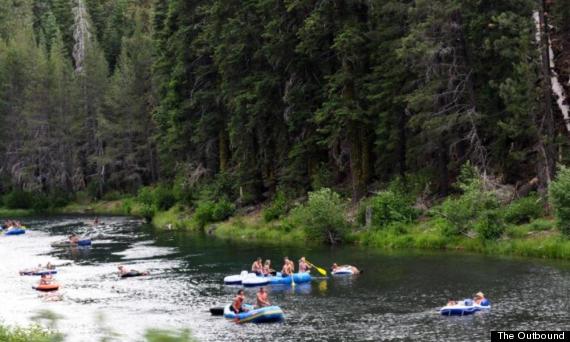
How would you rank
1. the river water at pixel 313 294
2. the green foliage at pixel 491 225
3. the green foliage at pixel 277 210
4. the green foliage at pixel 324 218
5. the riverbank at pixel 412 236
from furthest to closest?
1. the green foliage at pixel 277 210
2. the green foliage at pixel 324 218
3. the green foliage at pixel 491 225
4. the riverbank at pixel 412 236
5. the river water at pixel 313 294

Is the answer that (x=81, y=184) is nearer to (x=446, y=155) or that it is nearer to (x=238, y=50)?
(x=238, y=50)

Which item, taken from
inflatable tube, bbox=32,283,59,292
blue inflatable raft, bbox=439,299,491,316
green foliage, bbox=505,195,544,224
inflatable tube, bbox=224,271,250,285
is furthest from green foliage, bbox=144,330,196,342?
green foliage, bbox=505,195,544,224

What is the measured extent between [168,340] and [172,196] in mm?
65511

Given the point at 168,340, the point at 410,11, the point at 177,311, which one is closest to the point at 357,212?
the point at 410,11

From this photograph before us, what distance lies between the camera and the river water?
26078 millimetres

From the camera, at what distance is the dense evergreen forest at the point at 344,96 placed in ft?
139

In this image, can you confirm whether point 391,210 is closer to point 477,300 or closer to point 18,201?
point 477,300

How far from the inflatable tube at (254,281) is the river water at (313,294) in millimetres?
694

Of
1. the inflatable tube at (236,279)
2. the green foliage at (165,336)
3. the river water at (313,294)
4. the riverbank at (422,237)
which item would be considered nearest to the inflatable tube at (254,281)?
the inflatable tube at (236,279)

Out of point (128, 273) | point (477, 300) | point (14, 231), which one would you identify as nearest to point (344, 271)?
point (477, 300)

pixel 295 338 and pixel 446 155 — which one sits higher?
pixel 446 155

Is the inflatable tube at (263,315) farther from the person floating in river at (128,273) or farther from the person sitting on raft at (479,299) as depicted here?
the person floating in river at (128,273)

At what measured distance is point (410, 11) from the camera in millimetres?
45031

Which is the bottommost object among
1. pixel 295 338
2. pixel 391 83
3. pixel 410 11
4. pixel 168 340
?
pixel 295 338
